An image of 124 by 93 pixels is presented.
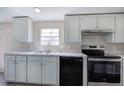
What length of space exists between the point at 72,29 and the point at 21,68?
1.90m

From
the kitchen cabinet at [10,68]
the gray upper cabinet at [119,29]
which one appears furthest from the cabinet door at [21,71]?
the gray upper cabinet at [119,29]

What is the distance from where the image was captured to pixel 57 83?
3.27 metres

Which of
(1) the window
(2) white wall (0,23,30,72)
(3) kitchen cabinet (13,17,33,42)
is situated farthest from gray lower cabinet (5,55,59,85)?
(2) white wall (0,23,30,72)

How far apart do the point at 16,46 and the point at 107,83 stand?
11.6 ft

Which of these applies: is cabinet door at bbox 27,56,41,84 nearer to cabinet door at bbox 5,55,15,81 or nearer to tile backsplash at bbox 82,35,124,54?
cabinet door at bbox 5,55,15,81

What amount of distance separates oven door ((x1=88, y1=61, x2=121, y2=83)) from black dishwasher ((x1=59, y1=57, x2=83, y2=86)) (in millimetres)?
258

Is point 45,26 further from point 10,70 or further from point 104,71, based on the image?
point 104,71

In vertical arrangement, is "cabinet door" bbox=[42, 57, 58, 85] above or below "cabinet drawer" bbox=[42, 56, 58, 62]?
below

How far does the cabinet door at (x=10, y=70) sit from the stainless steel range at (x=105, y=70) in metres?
2.16

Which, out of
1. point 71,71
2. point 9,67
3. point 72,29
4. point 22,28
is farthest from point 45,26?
point 71,71

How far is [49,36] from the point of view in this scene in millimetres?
4402

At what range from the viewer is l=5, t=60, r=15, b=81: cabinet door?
3.49 meters

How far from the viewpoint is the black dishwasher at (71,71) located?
3156 millimetres
